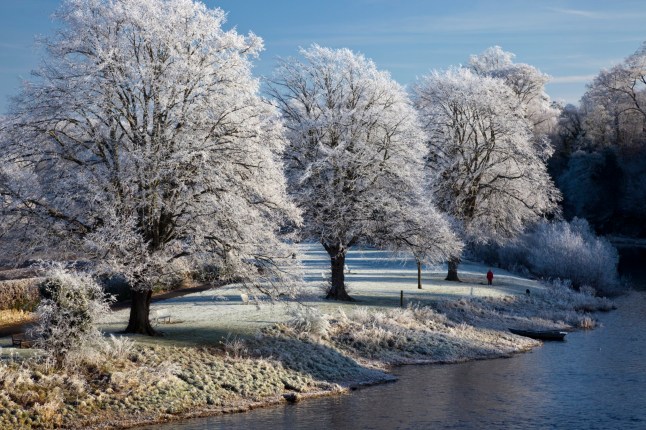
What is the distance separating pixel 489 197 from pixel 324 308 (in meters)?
20.2

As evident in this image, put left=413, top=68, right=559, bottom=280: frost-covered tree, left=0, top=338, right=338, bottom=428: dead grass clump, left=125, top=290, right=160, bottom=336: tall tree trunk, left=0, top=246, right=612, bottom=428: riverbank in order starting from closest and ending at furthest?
1. left=0, top=338, right=338, bottom=428: dead grass clump
2. left=0, top=246, right=612, bottom=428: riverbank
3. left=125, top=290, right=160, bottom=336: tall tree trunk
4. left=413, top=68, right=559, bottom=280: frost-covered tree

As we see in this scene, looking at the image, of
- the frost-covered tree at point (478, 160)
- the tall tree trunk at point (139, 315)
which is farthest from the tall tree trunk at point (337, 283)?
the tall tree trunk at point (139, 315)

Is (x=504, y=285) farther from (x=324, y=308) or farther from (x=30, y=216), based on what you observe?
(x=30, y=216)

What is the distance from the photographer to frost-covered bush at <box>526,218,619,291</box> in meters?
55.2

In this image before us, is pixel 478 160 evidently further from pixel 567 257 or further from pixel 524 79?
pixel 524 79

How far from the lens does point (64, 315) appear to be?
2273 cm

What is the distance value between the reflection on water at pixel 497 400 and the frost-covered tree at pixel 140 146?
5878 millimetres

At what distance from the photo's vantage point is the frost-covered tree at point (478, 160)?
50812 millimetres

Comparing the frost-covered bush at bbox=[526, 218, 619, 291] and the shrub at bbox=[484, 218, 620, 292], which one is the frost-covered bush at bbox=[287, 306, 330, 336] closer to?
the shrub at bbox=[484, 218, 620, 292]

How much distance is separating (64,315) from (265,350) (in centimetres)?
791

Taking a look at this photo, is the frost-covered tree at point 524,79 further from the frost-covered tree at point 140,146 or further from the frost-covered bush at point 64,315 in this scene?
the frost-covered bush at point 64,315

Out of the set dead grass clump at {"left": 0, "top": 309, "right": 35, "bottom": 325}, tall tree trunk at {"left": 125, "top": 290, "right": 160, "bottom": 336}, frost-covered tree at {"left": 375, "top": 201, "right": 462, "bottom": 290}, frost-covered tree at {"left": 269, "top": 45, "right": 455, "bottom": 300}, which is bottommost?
dead grass clump at {"left": 0, "top": 309, "right": 35, "bottom": 325}

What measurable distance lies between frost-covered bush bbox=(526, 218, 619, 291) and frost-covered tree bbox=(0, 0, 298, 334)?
117 ft

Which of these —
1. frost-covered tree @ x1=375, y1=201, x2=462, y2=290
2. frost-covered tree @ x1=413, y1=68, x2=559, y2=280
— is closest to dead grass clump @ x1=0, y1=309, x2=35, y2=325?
frost-covered tree @ x1=375, y1=201, x2=462, y2=290
